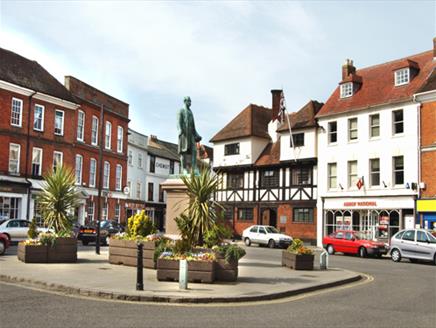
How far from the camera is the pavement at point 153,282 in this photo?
36.1 feet

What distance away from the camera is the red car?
91.5ft

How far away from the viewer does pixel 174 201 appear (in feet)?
61.0

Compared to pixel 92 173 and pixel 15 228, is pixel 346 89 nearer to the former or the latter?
pixel 92 173

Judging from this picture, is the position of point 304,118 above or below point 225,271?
above

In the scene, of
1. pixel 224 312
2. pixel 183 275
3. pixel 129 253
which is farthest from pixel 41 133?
pixel 224 312

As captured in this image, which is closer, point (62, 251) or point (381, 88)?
point (62, 251)

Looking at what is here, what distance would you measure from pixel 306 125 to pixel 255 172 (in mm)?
6524

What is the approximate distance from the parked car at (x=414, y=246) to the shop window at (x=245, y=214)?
759 inches

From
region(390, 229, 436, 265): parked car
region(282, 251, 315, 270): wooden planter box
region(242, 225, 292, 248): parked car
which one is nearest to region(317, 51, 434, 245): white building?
region(242, 225, 292, 248): parked car

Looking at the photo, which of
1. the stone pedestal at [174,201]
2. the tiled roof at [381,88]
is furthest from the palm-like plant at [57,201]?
the tiled roof at [381,88]

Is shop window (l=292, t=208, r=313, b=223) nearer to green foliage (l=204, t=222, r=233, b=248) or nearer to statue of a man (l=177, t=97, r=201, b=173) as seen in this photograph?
statue of a man (l=177, t=97, r=201, b=173)

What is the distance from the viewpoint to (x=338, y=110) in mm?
37938

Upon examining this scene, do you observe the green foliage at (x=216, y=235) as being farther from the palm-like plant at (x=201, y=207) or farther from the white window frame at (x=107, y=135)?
the white window frame at (x=107, y=135)

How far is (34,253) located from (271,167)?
2799cm
